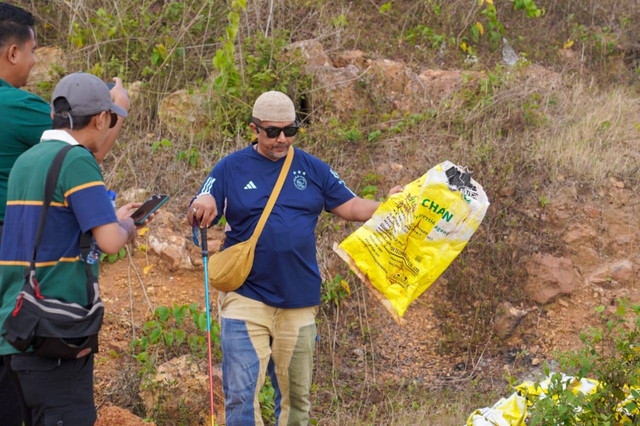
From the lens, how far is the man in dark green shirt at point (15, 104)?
3367 mm

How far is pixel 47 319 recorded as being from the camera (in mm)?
2891

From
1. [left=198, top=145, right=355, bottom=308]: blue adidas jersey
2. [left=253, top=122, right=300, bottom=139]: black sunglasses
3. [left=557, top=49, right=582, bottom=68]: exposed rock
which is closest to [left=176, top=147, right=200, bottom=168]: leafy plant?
[left=198, top=145, right=355, bottom=308]: blue adidas jersey

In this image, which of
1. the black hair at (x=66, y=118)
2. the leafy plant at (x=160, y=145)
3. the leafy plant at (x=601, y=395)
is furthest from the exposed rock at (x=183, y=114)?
the leafy plant at (x=601, y=395)

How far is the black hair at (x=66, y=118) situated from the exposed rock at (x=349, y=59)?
510cm

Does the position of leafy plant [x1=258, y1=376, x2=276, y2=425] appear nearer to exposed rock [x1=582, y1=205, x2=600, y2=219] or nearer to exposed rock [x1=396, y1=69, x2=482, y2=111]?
exposed rock [x1=582, y1=205, x2=600, y2=219]

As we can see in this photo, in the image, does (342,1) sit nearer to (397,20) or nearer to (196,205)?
(397,20)

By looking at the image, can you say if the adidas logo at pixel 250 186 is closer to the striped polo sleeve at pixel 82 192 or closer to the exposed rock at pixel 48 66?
the striped polo sleeve at pixel 82 192

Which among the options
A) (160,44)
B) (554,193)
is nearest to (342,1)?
(160,44)

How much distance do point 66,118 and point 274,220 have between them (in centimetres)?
131

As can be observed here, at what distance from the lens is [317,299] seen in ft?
13.8

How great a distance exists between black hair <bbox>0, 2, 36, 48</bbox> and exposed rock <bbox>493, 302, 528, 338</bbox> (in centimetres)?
412

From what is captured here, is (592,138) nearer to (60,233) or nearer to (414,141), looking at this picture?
(414,141)

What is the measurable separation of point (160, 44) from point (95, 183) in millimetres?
4968

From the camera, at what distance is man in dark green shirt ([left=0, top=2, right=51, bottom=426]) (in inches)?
131
